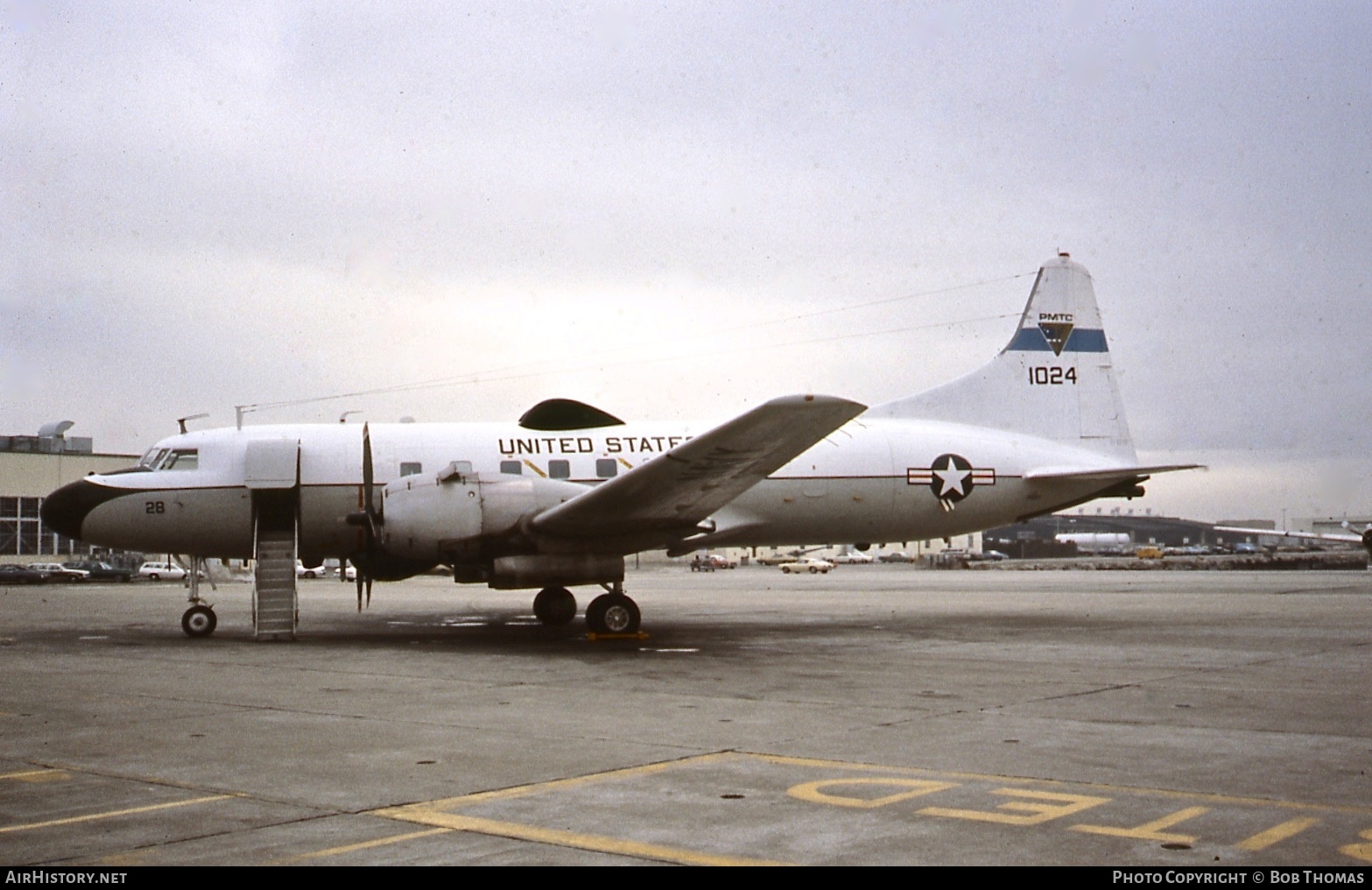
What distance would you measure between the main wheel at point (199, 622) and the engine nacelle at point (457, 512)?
4632mm

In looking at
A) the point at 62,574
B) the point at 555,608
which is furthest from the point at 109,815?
the point at 62,574

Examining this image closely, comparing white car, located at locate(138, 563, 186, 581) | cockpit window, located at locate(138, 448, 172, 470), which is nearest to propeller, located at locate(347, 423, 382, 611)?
cockpit window, located at locate(138, 448, 172, 470)

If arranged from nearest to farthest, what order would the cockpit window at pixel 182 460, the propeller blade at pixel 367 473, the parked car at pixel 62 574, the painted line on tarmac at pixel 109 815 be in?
the painted line on tarmac at pixel 109 815
the propeller blade at pixel 367 473
the cockpit window at pixel 182 460
the parked car at pixel 62 574

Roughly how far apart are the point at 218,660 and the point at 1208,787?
13.4 metres

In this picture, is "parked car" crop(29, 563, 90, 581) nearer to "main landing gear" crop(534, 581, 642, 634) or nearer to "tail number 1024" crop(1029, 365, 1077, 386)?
"main landing gear" crop(534, 581, 642, 634)

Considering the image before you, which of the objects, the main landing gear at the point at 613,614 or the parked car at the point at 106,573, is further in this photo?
the parked car at the point at 106,573

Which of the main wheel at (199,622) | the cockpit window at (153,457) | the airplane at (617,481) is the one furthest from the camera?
the cockpit window at (153,457)

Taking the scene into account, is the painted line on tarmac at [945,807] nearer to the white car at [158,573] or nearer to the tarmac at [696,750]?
the tarmac at [696,750]

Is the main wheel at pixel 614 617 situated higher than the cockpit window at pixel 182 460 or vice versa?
the cockpit window at pixel 182 460

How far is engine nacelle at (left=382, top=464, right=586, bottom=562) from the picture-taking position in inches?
708

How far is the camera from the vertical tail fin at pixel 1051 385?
23875mm

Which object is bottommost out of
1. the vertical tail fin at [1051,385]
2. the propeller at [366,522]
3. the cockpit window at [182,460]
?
the propeller at [366,522]

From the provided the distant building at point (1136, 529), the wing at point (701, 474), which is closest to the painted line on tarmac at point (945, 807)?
the wing at point (701, 474)

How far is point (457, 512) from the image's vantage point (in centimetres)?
1802
